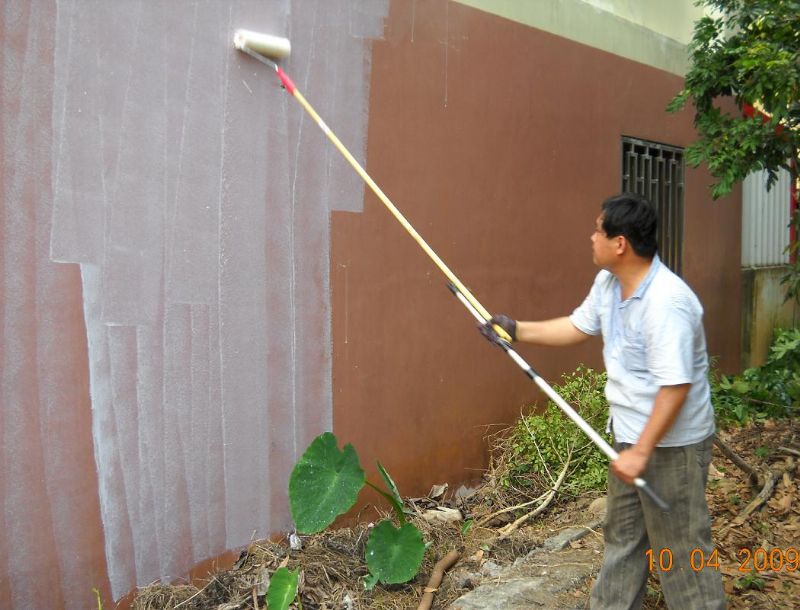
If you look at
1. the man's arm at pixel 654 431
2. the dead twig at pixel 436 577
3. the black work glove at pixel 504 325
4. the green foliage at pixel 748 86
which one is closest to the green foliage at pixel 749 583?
the dead twig at pixel 436 577

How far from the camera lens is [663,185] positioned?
6.85 meters

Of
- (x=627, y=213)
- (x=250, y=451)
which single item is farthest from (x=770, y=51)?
(x=250, y=451)

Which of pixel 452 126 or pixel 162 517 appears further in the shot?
pixel 452 126

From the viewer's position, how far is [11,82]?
285 cm

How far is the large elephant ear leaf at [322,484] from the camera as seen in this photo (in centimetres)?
342

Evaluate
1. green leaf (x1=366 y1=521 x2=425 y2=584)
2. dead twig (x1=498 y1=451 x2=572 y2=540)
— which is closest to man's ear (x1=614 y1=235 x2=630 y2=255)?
green leaf (x1=366 y1=521 x2=425 y2=584)

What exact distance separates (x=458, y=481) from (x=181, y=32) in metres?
3.06

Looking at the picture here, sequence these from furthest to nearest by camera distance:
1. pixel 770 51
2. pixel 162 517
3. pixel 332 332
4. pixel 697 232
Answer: pixel 697 232 < pixel 770 51 < pixel 332 332 < pixel 162 517

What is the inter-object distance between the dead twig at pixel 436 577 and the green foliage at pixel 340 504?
0.14 meters

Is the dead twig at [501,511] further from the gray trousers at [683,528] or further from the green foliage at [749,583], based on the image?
the gray trousers at [683,528]

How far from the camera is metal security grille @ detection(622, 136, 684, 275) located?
6496 millimetres

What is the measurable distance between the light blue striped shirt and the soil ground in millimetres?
523

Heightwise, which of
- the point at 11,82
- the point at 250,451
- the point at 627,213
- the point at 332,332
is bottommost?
the point at 250,451

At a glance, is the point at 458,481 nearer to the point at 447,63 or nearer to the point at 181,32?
the point at 447,63
